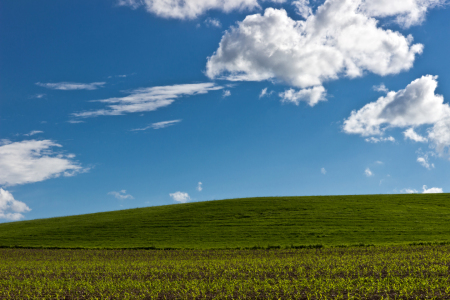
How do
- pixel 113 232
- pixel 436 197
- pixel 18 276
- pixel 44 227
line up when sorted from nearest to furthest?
1. pixel 18 276
2. pixel 113 232
3. pixel 44 227
4. pixel 436 197

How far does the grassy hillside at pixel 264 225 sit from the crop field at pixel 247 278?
302 inches

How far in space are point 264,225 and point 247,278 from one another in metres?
25.5

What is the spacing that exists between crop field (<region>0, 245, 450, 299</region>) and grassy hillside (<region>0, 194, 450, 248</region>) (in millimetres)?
7680

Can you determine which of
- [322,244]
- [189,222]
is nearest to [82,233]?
[189,222]

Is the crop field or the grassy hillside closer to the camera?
the crop field

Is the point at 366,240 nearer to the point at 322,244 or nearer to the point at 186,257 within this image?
the point at 322,244

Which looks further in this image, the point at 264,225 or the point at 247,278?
the point at 264,225

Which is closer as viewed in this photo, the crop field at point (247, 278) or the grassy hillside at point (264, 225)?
the crop field at point (247, 278)

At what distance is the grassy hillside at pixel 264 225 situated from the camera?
39562mm

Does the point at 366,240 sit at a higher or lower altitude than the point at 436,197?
lower

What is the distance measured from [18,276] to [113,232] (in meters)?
24.0

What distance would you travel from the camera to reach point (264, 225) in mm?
45562

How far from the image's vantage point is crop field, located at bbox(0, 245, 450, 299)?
1678 centimetres

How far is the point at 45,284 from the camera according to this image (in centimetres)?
2116
